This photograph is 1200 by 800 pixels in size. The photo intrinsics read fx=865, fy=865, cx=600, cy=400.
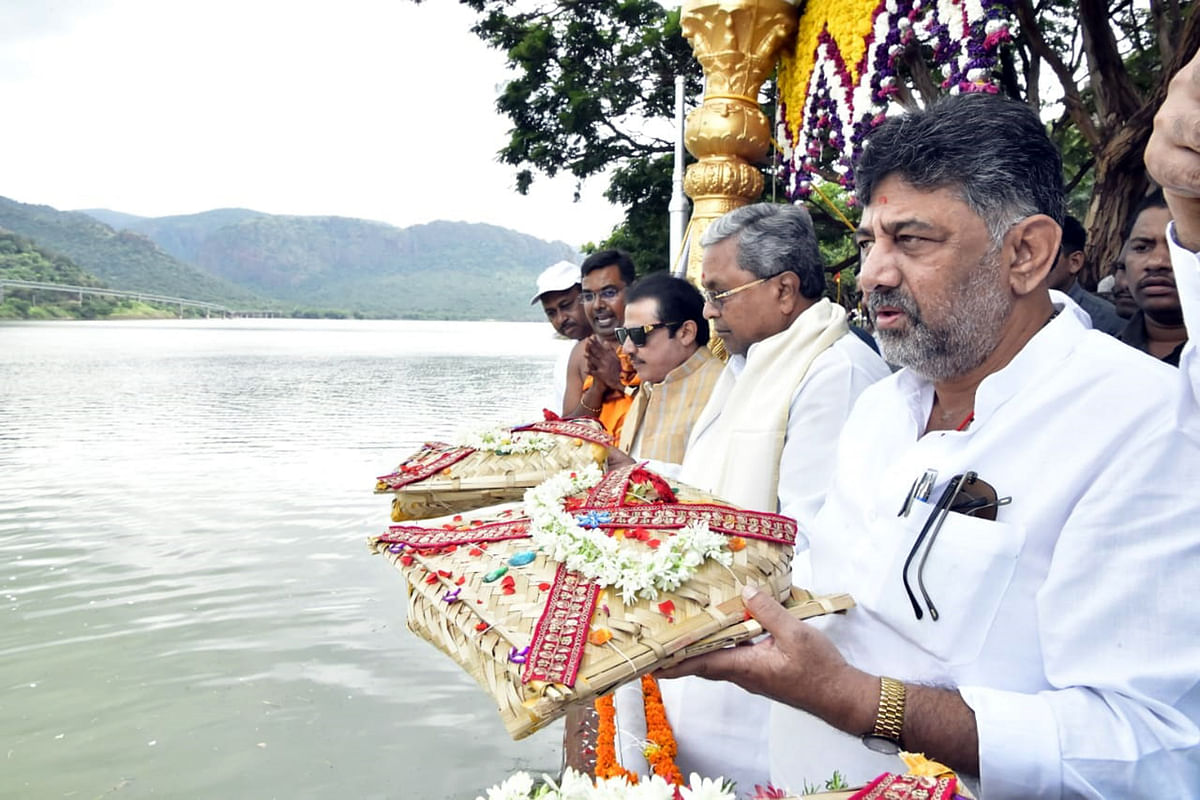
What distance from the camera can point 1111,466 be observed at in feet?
4.38

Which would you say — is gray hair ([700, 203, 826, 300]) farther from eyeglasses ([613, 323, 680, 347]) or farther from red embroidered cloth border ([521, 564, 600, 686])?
red embroidered cloth border ([521, 564, 600, 686])

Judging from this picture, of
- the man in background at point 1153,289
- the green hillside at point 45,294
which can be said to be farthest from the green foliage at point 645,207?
the green hillside at point 45,294

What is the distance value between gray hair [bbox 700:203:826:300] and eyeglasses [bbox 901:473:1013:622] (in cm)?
144

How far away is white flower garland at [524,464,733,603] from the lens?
1.45 meters

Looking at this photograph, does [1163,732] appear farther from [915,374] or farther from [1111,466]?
[915,374]

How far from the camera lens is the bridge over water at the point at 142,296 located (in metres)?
80.9

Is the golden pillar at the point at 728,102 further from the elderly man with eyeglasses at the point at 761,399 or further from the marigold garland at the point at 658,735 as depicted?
the marigold garland at the point at 658,735

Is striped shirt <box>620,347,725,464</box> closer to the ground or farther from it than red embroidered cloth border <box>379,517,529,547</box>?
farther from it

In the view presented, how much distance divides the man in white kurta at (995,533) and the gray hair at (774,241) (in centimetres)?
93

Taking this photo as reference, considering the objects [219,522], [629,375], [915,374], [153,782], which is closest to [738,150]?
[629,375]

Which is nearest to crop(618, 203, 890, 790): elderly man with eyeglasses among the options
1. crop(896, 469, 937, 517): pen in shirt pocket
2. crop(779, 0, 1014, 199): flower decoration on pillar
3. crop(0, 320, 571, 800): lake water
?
crop(896, 469, 937, 517): pen in shirt pocket

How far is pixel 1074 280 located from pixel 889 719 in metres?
3.17

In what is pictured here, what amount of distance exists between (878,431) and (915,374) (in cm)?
14

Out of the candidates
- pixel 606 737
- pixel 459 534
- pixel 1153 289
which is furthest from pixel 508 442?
pixel 1153 289
